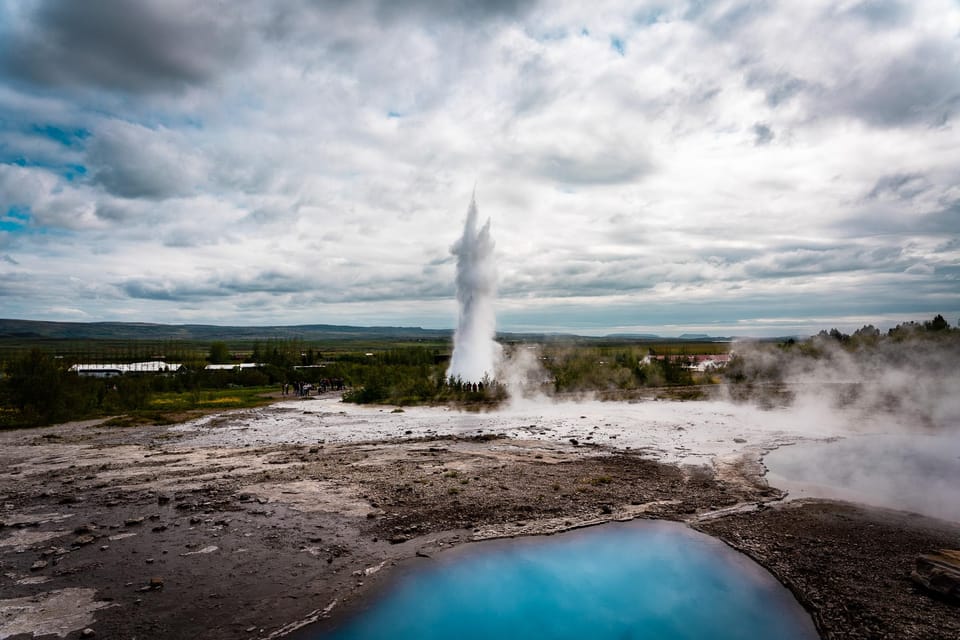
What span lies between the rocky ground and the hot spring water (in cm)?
43

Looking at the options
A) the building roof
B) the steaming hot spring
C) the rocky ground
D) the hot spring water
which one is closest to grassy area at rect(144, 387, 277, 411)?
the steaming hot spring

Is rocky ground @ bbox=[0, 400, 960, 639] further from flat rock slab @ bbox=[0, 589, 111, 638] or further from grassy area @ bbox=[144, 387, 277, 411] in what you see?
grassy area @ bbox=[144, 387, 277, 411]

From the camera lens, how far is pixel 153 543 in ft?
30.8

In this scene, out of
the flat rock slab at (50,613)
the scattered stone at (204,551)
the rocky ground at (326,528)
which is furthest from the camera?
the scattered stone at (204,551)

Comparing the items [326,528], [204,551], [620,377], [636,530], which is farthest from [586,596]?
[620,377]

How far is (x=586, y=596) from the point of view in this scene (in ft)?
27.0

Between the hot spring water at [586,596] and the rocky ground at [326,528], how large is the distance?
0.43m

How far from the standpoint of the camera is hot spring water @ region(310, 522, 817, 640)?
726 centimetres

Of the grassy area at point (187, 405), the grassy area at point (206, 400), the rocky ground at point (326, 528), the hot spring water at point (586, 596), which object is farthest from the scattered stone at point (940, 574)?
the grassy area at point (206, 400)

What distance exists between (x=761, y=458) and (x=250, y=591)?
46.0 feet

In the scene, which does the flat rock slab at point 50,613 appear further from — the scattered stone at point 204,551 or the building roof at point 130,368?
the building roof at point 130,368

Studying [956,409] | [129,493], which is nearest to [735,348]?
[956,409]

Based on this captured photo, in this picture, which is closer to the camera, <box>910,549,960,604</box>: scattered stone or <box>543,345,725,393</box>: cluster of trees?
<box>910,549,960,604</box>: scattered stone

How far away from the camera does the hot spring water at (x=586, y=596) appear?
726 centimetres
